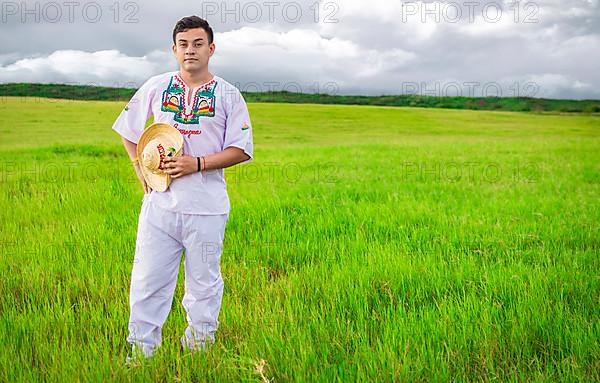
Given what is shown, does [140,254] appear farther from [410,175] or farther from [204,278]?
[410,175]

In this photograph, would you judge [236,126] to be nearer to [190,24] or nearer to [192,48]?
[192,48]

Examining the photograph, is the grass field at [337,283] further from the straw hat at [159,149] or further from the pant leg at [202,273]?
the straw hat at [159,149]

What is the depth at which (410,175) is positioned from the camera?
10523 mm

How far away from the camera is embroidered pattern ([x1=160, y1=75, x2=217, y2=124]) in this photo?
300 centimetres

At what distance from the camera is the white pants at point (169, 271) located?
2953 mm

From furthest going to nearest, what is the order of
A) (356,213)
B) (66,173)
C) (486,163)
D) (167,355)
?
1. (486,163)
2. (66,173)
3. (356,213)
4. (167,355)

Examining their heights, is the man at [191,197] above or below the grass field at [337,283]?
above

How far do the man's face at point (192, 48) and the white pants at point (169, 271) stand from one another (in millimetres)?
835

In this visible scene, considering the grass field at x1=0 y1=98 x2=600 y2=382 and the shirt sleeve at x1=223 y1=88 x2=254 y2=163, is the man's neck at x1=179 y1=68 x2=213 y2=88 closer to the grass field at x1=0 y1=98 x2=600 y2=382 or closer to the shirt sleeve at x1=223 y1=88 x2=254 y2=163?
the shirt sleeve at x1=223 y1=88 x2=254 y2=163

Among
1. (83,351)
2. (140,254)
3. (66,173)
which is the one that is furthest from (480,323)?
(66,173)

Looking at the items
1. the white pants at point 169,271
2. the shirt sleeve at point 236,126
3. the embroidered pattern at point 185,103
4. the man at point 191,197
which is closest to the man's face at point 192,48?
the man at point 191,197

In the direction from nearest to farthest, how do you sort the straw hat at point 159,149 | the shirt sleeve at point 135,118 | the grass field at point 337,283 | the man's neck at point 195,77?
the grass field at point 337,283
the straw hat at point 159,149
the man's neck at point 195,77
the shirt sleeve at point 135,118

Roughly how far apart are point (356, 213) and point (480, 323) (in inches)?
132

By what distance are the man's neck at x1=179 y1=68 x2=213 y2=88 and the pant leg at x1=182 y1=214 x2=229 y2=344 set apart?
31.5 inches
